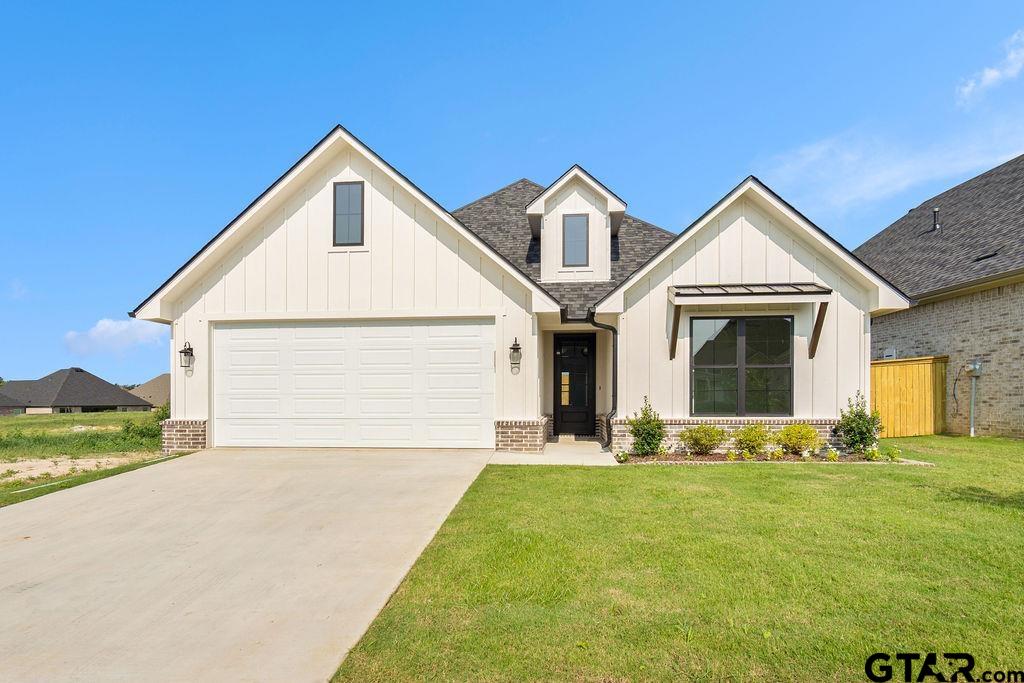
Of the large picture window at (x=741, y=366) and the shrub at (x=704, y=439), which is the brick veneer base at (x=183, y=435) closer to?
the shrub at (x=704, y=439)

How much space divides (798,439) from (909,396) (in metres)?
6.53

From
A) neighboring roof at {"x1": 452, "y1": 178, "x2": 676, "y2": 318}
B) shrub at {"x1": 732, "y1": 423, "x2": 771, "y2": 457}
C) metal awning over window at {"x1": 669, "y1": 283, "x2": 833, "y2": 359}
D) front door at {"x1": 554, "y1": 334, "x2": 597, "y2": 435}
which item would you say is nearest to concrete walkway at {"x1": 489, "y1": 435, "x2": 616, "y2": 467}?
front door at {"x1": 554, "y1": 334, "x2": 597, "y2": 435}

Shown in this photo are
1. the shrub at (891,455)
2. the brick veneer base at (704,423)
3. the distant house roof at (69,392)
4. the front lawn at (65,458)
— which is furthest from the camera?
the distant house roof at (69,392)

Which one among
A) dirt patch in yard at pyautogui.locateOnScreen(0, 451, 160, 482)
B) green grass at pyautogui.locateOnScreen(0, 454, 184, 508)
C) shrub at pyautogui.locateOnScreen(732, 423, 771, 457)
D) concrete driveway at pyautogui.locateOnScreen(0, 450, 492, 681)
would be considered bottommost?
dirt patch in yard at pyautogui.locateOnScreen(0, 451, 160, 482)

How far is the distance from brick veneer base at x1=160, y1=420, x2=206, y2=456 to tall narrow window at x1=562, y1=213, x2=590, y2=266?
30.5 feet

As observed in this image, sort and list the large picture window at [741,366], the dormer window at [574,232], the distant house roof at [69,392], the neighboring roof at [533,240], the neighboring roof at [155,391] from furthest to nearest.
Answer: the neighboring roof at [155,391] → the distant house roof at [69,392] → the dormer window at [574,232] → the neighboring roof at [533,240] → the large picture window at [741,366]

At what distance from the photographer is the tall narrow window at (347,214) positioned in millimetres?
10734

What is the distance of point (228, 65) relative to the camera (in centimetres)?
1232

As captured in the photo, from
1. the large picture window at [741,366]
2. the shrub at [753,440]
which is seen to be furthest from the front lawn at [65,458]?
the shrub at [753,440]

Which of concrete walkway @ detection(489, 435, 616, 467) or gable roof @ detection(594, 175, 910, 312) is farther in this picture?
gable roof @ detection(594, 175, 910, 312)

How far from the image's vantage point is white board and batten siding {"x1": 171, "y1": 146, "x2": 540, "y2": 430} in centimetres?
1052

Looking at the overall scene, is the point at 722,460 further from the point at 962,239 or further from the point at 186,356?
the point at 962,239

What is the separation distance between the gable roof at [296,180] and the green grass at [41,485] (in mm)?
3851

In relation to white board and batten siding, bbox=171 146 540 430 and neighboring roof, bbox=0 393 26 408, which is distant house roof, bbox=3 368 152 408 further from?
white board and batten siding, bbox=171 146 540 430
